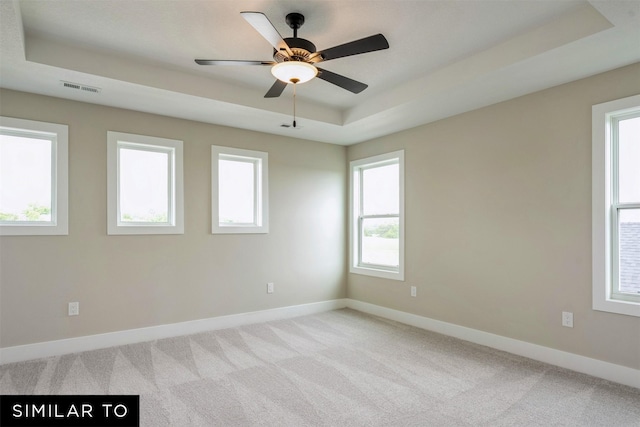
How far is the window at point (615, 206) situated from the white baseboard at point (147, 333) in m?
3.42

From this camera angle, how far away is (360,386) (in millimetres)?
2908

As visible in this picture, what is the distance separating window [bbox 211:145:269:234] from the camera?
4.57m

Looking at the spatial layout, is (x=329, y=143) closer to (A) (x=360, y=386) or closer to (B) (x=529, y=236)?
(B) (x=529, y=236)

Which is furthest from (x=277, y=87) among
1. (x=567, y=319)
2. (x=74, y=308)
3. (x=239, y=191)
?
(x=567, y=319)

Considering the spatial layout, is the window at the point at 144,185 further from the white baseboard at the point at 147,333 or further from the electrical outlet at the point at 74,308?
the white baseboard at the point at 147,333

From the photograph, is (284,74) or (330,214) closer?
(284,74)

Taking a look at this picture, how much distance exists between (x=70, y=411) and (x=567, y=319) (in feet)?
13.1

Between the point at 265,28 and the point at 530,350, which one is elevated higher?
the point at 265,28

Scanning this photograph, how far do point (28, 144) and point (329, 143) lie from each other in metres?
3.60

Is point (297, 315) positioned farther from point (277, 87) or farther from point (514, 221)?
point (277, 87)

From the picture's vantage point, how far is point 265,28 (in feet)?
7.24

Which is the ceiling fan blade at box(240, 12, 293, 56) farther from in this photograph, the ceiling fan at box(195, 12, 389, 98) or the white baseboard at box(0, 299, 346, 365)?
the white baseboard at box(0, 299, 346, 365)

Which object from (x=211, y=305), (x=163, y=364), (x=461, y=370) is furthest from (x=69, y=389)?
(x=461, y=370)

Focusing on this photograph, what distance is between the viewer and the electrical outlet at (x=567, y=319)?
3239mm
